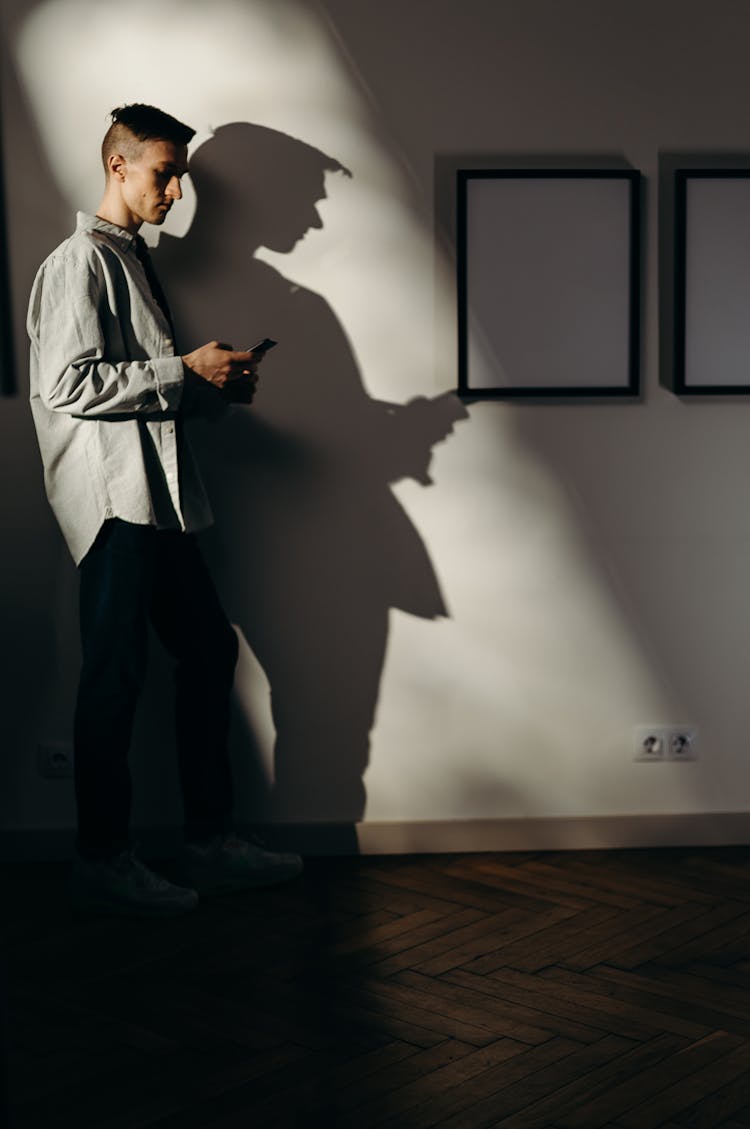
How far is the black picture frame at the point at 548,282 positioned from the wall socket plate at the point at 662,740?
0.90m

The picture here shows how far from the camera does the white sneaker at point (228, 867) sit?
327 centimetres

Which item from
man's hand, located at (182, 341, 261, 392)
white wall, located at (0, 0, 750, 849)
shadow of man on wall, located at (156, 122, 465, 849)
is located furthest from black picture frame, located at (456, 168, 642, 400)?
man's hand, located at (182, 341, 261, 392)

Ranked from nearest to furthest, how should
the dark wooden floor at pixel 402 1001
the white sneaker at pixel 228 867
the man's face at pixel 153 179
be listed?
the dark wooden floor at pixel 402 1001 < the man's face at pixel 153 179 < the white sneaker at pixel 228 867

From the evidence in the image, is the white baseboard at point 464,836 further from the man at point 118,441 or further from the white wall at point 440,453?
the man at point 118,441

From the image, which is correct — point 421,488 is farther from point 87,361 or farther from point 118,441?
point 87,361

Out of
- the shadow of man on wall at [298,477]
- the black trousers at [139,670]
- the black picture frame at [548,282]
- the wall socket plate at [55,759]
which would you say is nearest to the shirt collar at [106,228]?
the shadow of man on wall at [298,477]

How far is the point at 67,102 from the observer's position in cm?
333

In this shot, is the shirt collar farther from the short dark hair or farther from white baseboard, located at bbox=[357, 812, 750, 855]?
white baseboard, located at bbox=[357, 812, 750, 855]

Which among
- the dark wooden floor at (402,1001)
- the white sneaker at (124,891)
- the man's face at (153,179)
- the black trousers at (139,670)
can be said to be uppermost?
the man's face at (153,179)

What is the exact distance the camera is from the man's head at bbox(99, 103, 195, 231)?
10.1 ft

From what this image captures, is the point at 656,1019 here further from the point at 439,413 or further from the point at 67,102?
the point at 67,102

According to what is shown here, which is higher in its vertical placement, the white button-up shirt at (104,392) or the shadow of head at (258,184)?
the shadow of head at (258,184)

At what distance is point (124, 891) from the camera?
3.09 m

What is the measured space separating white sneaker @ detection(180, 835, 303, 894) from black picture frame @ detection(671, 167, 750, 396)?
5.35 ft
